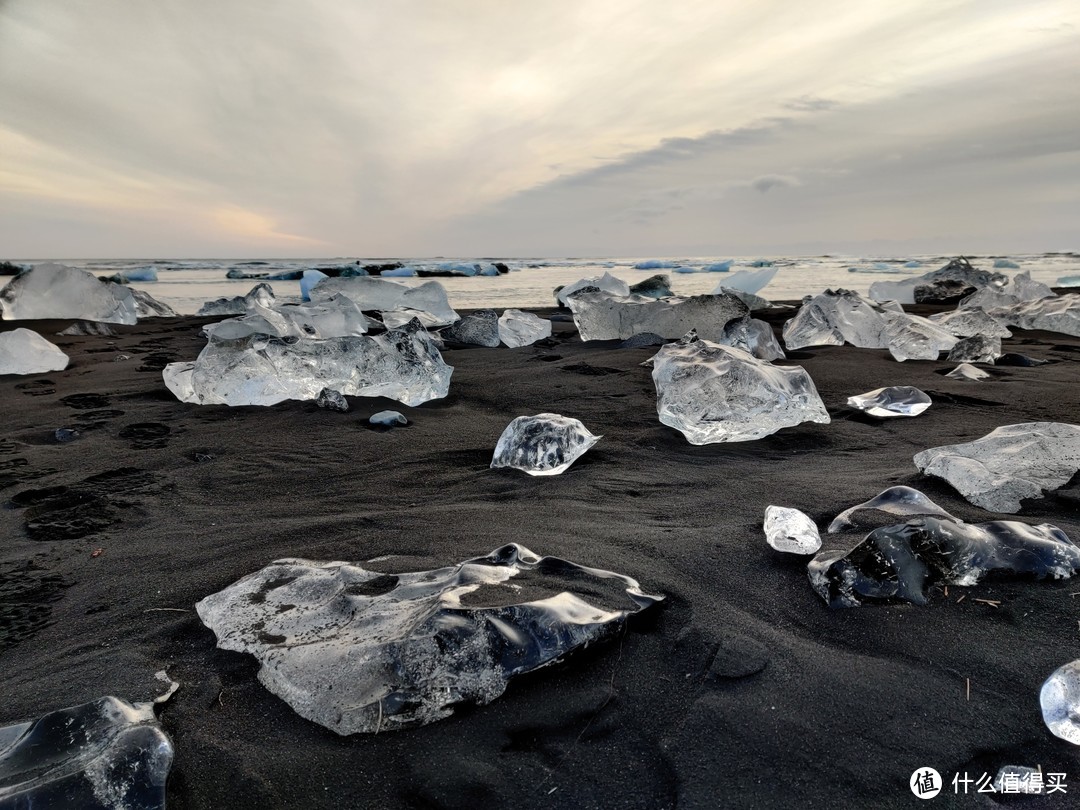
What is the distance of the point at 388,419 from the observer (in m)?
3.13

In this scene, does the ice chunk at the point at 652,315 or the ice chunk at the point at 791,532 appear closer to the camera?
the ice chunk at the point at 791,532

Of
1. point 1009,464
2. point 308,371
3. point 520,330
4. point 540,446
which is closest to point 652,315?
point 520,330

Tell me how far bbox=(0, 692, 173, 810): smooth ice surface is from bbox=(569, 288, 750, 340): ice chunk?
491cm

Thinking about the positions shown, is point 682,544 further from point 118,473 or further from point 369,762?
point 118,473

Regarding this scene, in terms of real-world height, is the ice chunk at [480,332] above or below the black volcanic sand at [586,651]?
above

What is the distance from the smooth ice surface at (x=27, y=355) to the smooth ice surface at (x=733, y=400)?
14.3 ft

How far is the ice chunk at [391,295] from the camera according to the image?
24.5ft

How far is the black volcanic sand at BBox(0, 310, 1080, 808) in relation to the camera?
0.99 metres

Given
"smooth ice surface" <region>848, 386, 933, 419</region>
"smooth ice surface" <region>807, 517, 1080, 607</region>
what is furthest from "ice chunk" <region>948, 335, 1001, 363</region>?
"smooth ice surface" <region>807, 517, 1080, 607</region>

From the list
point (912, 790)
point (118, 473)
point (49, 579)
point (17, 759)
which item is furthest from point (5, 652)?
point (912, 790)

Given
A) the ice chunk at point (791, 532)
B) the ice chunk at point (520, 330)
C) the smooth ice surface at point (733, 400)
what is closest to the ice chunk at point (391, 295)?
the ice chunk at point (520, 330)

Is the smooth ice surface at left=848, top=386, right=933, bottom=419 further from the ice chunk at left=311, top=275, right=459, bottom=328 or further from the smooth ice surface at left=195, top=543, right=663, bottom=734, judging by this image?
the ice chunk at left=311, top=275, right=459, bottom=328

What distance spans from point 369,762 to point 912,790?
0.80m

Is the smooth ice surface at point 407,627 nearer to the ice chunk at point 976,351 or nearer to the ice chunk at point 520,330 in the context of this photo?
the ice chunk at point 976,351
